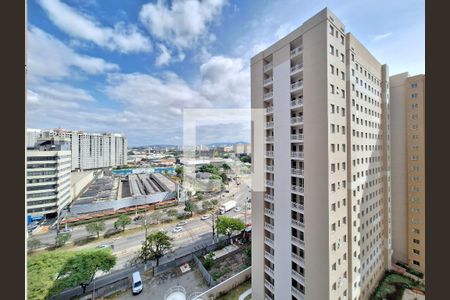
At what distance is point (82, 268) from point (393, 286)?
42.8 ft

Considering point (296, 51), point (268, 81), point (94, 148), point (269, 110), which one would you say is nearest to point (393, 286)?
point (269, 110)

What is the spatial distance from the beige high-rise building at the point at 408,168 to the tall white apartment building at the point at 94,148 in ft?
96.1

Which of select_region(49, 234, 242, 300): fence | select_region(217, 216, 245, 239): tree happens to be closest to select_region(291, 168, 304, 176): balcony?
select_region(217, 216, 245, 239): tree

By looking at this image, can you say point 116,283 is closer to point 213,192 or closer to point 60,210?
point 60,210

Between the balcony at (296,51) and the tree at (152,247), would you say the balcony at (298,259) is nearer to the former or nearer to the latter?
the balcony at (296,51)

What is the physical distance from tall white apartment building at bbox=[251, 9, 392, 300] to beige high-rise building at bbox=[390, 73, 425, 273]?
136 inches

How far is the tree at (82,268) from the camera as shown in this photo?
21.6 ft

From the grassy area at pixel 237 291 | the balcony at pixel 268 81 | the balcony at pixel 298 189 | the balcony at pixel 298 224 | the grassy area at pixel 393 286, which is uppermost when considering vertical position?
the balcony at pixel 268 81

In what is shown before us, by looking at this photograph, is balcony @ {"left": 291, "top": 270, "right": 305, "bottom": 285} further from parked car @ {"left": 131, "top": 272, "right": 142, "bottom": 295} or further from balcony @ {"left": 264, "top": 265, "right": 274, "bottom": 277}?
parked car @ {"left": 131, "top": 272, "right": 142, "bottom": 295}

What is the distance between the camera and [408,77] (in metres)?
9.21

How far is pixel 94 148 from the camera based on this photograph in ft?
88.9

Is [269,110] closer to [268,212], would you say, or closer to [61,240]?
[268,212]

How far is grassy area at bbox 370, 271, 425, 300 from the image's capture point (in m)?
7.30

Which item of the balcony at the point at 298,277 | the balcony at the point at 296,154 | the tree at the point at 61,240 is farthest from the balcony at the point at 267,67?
the tree at the point at 61,240
